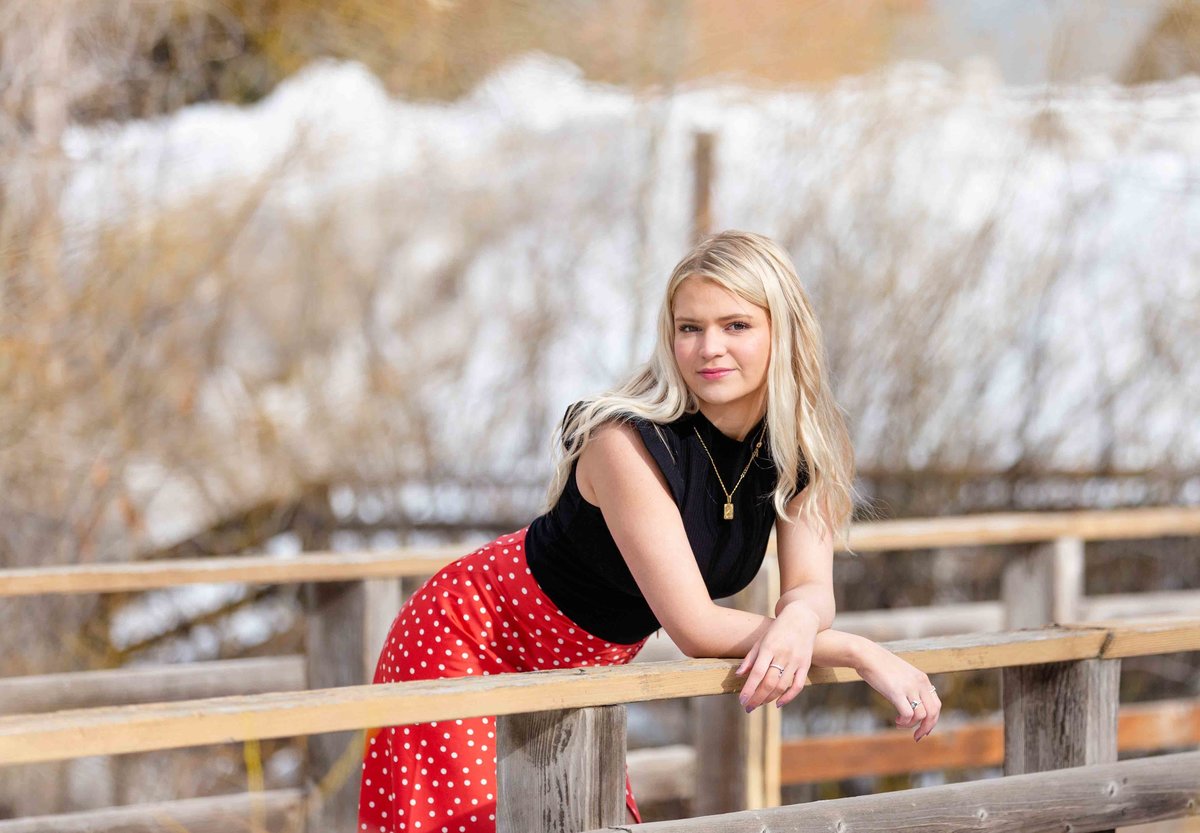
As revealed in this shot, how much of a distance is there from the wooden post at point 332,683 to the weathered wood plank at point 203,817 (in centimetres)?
6

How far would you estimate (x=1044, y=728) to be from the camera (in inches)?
75.4

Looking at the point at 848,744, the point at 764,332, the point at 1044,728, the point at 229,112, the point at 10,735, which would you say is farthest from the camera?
the point at 229,112

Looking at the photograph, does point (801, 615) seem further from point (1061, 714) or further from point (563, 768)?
point (1061, 714)

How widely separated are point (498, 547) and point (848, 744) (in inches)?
87.7

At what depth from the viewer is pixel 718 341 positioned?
1.75 metres

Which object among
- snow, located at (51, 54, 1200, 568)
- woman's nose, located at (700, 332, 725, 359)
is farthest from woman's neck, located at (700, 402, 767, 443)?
snow, located at (51, 54, 1200, 568)

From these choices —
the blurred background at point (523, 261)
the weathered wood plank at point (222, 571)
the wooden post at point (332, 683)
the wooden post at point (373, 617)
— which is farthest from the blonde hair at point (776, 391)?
the blurred background at point (523, 261)

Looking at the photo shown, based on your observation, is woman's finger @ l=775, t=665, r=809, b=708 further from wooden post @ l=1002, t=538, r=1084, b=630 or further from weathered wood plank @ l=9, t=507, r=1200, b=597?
wooden post @ l=1002, t=538, r=1084, b=630

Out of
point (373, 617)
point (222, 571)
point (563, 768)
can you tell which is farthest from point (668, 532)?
point (373, 617)

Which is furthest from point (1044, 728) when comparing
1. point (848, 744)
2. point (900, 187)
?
point (900, 187)

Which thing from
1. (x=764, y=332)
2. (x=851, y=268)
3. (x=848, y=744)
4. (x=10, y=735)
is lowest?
(x=848, y=744)

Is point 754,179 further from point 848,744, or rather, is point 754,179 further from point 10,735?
point 10,735

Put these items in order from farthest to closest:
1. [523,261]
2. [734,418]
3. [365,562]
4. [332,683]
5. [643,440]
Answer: [523,261], [332,683], [365,562], [734,418], [643,440]

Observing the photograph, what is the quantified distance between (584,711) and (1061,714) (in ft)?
2.63
